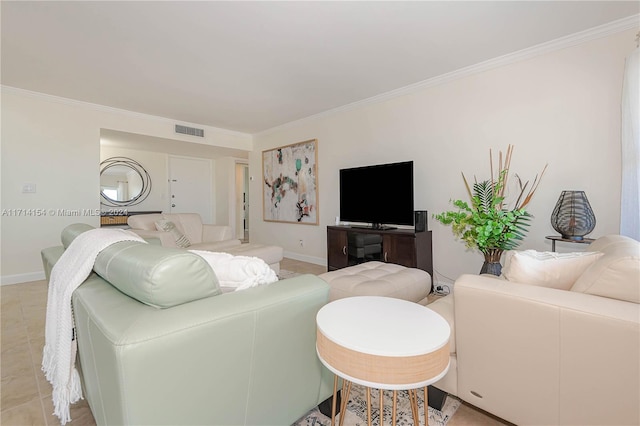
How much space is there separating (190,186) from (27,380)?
519cm

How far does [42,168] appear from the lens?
371 centimetres

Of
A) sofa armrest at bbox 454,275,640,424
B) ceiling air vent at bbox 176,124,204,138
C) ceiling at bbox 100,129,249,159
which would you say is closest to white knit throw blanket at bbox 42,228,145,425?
sofa armrest at bbox 454,275,640,424

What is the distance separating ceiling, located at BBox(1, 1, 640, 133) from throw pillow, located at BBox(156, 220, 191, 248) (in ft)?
5.36

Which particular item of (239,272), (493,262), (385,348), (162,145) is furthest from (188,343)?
(162,145)

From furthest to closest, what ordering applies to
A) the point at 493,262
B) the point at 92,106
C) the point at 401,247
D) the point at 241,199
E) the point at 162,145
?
the point at 241,199 < the point at 162,145 < the point at 92,106 < the point at 401,247 < the point at 493,262

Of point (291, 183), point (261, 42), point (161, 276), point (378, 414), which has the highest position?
point (261, 42)

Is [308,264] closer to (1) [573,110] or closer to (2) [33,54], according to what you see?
(1) [573,110]

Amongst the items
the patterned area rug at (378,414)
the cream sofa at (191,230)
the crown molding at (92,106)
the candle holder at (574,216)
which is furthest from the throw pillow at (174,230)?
the candle holder at (574,216)

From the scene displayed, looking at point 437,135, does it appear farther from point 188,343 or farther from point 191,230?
point 191,230

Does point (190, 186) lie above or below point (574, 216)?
above

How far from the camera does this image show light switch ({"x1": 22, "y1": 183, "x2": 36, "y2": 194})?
3600 mm

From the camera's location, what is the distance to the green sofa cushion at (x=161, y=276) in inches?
33.7

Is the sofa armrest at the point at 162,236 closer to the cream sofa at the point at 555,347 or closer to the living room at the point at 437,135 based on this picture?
the living room at the point at 437,135

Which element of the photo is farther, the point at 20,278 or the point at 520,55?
the point at 20,278
